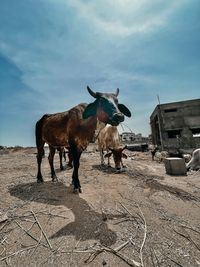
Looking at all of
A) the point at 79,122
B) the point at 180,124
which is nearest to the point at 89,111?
the point at 79,122

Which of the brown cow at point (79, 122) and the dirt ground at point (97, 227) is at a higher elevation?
the brown cow at point (79, 122)

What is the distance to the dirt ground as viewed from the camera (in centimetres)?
334

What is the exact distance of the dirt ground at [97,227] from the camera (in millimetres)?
3336

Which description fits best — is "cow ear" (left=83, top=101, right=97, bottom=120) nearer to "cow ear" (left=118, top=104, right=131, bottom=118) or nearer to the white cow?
"cow ear" (left=118, top=104, right=131, bottom=118)

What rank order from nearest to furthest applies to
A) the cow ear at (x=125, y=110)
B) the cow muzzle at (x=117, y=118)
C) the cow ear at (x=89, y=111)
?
the cow muzzle at (x=117, y=118) → the cow ear at (x=89, y=111) → the cow ear at (x=125, y=110)

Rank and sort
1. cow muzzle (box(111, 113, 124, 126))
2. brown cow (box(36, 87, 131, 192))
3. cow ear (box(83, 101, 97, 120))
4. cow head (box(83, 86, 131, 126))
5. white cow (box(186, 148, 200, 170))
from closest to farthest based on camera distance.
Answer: cow muzzle (box(111, 113, 124, 126))
cow head (box(83, 86, 131, 126))
brown cow (box(36, 87, 131, 192))
cow ear (box(83, 101, 97, 120))
white cow (box(186, 148, 200, 170))

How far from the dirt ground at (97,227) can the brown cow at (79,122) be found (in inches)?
41.7

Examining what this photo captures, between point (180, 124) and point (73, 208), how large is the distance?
25317 mm

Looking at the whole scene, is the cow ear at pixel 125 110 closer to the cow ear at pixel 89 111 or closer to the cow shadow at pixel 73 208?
the cow ear at pixel 89 111

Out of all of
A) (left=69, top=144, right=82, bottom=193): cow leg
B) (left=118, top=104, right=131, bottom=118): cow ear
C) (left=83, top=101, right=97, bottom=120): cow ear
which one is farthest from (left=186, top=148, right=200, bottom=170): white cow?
(left=83, top=101, right=97, bottom=120): cow ear

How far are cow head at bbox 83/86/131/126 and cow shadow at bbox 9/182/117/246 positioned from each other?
6.81 ft

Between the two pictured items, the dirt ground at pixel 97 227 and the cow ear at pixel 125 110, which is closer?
the dirt ground at pixel 97 227

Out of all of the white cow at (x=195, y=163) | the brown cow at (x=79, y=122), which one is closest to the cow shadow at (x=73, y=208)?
the brown cow at (x=79, y=122)

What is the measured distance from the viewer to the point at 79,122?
609 centimetres
